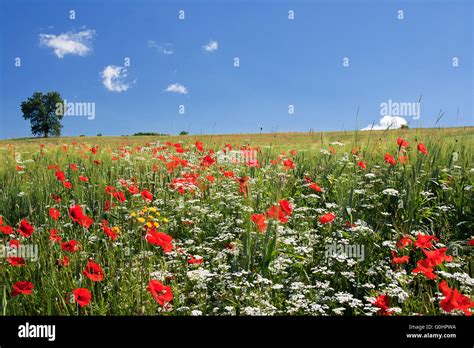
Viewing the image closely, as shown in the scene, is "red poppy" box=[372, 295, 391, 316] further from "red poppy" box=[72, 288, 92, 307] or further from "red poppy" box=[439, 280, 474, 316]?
"red poppy" box=[72, 288, 92, 307]

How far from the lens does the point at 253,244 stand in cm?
265

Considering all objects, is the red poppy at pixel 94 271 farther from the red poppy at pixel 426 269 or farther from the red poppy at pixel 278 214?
the red poppy at pixel 426 269

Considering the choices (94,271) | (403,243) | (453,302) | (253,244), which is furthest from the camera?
(253,244)

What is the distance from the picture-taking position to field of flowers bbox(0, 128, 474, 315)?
215 centimetres

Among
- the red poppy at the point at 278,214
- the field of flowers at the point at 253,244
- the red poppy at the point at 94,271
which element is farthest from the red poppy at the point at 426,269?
the red poppy at the point at 94,271

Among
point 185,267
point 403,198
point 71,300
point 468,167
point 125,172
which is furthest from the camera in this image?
point 125,172

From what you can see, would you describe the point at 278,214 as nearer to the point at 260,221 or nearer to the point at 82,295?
the point at 260,221

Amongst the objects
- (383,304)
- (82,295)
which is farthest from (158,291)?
(383,304)

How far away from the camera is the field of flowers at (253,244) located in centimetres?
215
